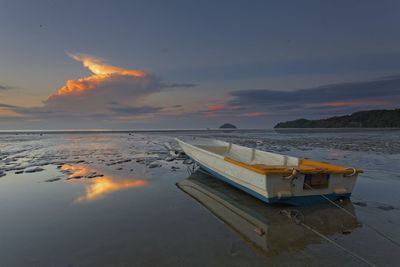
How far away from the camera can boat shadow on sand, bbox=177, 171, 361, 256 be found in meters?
4.97

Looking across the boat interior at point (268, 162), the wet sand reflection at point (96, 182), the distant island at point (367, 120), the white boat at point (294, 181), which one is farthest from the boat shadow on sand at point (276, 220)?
the distant island at point (367, 120)

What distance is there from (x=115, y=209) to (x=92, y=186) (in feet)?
9.36

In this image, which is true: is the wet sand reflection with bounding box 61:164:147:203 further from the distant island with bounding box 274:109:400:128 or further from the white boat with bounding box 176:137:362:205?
the distant island with bounding box 274:109:400:128

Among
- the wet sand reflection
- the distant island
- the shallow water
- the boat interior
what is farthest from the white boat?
the distant island

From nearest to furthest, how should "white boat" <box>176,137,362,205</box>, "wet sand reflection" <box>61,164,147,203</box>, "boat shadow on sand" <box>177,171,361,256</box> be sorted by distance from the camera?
"boat shadow on sand" <box>177,171,361,256</box>
"white boat" <box>176,137,362,205</box>
"wet sand reflection" <box>61,164,147,203</box>

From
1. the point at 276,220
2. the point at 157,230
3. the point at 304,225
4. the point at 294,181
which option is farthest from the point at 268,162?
the point at 157,230

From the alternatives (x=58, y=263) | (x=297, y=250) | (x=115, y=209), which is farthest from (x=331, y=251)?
(x=115, y=209)

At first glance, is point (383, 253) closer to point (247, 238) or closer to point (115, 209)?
point (247, 238)

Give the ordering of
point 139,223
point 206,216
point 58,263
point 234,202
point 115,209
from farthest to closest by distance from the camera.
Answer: point 234,202
point 115,209
point 206,216
point 139,223
point 58,263

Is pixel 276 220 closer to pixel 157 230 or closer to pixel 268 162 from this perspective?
pixel 157 230

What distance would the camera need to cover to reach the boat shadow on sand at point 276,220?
497 cm

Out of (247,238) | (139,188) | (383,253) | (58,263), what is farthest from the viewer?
(139,188)

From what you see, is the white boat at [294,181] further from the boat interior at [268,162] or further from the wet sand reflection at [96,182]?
Result: the wet sand reflection at [96,182]

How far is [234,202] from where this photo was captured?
298 inches
